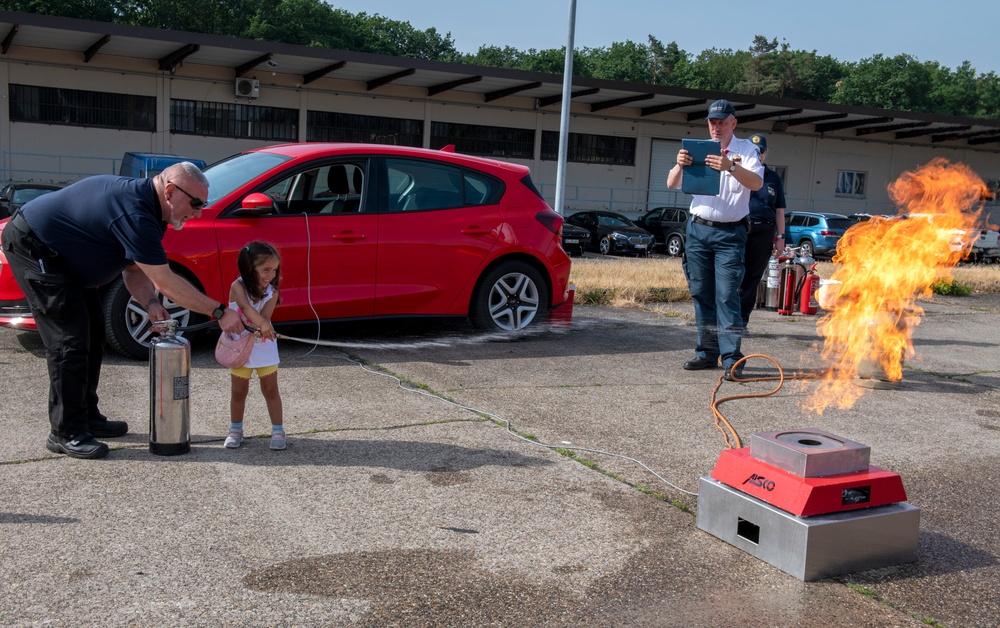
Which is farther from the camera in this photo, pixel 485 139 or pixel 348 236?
pixel 485 139

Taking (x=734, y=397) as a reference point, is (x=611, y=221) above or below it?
above

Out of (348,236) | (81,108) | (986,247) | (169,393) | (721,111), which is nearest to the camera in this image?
(169,393)

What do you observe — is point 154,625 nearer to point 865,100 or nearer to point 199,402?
point 199,402

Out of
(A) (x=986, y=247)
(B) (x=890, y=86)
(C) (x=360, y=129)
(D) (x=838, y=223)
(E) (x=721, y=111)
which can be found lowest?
(A) (x=986, y=247)

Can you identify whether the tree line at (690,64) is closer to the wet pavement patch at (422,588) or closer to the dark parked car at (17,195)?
the dark parked car at (17,195)

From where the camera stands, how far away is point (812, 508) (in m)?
3.66

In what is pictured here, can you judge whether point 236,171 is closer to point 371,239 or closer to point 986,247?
point 371,239

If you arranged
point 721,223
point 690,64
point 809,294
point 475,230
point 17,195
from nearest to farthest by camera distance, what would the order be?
point 721,223, point 475,230, point 809,294, point 17,195, point 690,64

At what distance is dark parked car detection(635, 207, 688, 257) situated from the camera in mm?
28469

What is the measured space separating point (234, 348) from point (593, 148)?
30.6 m

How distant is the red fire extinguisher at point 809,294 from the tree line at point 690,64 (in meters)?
61.4

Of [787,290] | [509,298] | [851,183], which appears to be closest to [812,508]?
[509,298]

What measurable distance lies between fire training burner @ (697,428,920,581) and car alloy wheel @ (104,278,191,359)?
474 centimetres

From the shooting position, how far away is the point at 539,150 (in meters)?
33.0
